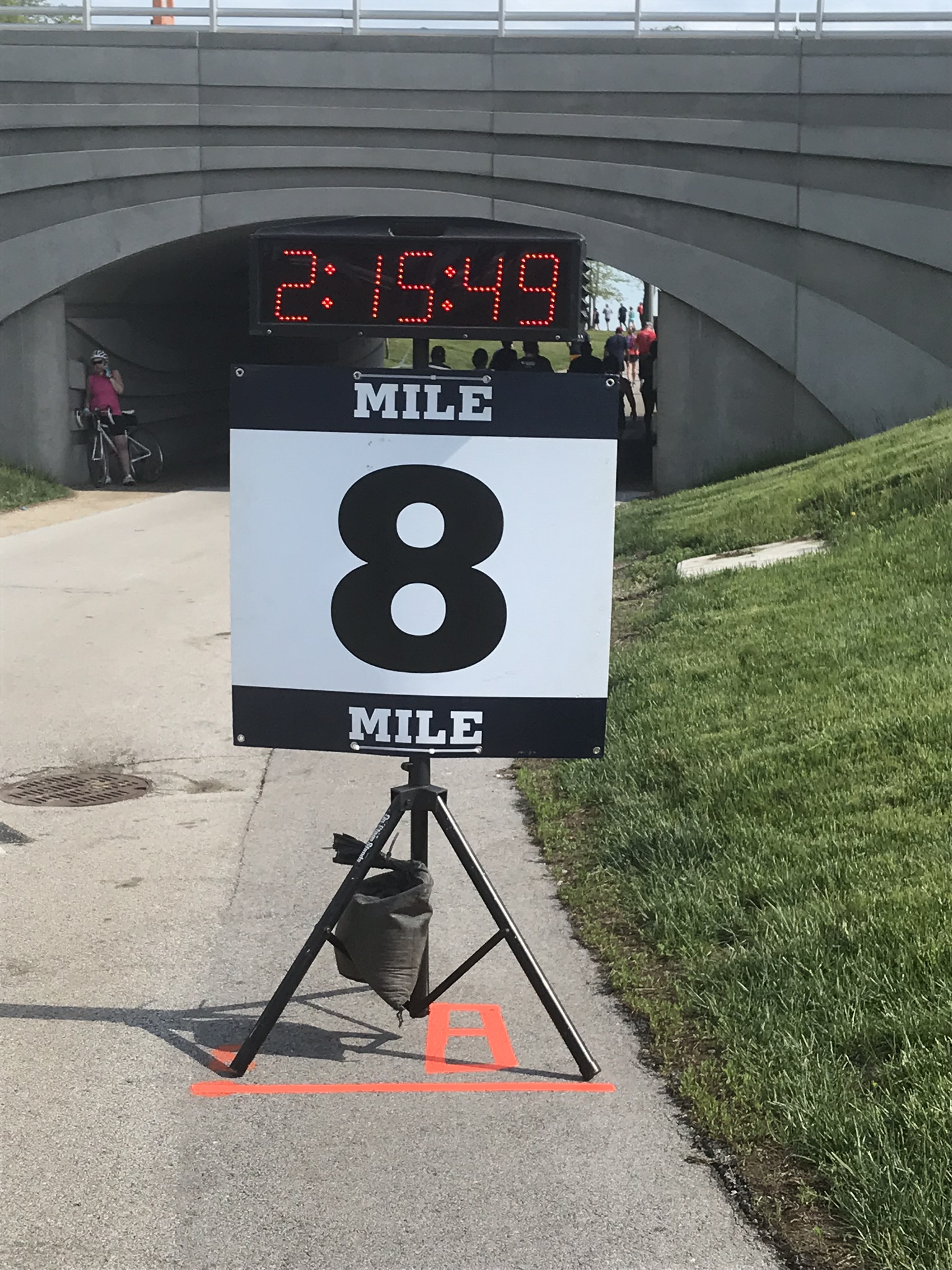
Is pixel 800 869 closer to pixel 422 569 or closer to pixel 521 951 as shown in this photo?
pixel 521 951

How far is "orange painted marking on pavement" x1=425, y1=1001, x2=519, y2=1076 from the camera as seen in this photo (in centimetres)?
445

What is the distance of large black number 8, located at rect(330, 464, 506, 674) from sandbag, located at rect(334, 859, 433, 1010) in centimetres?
69

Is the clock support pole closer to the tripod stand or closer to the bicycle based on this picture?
the tripod stand

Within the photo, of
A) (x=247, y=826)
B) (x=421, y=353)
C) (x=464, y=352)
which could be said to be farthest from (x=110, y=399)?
(x=464, y=352)

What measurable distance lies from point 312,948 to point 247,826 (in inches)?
102

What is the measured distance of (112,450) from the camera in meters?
24.8

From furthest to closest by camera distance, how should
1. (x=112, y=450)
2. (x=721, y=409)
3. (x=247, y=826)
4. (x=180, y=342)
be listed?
1. (x=180, y=342)
2. (x=112, y=450)
3. (x=721, y=409)
4. (x=247, y=826)

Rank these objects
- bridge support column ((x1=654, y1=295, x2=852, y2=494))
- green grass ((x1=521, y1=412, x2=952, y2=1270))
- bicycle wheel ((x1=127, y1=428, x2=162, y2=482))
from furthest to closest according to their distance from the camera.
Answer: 1. bicycle wheel ((x1=127, y1=428, x2=162, y2=482))
2. bridge support column ((x1=654, y1=295, x2=852, y2=494))
3. green grass ((x1=521, y1=412, x2=952, y2=1270))

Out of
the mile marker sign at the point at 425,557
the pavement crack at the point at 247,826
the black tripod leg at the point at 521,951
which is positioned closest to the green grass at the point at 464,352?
the pavement crack at the point at 247,826

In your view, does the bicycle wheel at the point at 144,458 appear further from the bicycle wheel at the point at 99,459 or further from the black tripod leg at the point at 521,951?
the black tripod leg at the point at 521,951

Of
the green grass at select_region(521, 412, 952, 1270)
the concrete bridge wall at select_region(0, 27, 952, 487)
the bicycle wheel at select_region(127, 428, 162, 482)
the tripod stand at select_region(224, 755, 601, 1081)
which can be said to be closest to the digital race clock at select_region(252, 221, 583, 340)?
the tripod stand at select_region(224, 755, 601, 1081)

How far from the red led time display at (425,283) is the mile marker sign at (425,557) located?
17cm

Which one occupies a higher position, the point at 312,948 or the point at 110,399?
the point at 110,399

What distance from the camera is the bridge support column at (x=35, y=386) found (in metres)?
23.4
